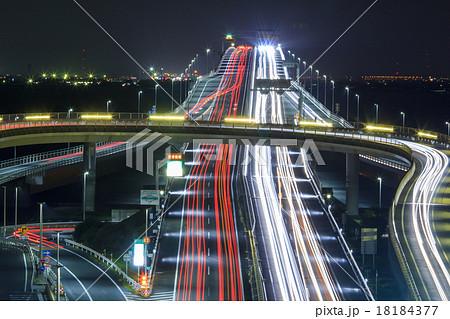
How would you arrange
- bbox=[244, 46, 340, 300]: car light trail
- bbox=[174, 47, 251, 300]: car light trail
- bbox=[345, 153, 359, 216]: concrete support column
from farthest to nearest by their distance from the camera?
bbox=[345, 153, 359, 216]: concrete support column → bbox=[174, 47, 251, 300]: car light trail → bbox=[244, 46, 340, 300]: car light trail

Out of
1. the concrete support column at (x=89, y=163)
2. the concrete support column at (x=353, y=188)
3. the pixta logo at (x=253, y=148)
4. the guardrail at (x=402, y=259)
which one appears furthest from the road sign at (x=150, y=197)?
the guardrail at (x=402, y=259)

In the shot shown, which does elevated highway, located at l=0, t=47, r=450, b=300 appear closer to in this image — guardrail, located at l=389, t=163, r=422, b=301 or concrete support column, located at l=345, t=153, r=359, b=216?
guardrail, located at l=389, t=163, r=422, b=301

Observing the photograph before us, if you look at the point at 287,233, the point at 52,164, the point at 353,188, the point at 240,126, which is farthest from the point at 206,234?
the point at 52,164

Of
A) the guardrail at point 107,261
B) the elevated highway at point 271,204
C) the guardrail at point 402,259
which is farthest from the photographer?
the guardrail at point 107,261

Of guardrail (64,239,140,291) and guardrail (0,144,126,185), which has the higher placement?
guardrail (0,144,126,185)

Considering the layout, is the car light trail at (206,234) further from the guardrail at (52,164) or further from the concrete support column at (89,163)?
the guardrail at (52,164)

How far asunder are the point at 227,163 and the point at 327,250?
95.8 feet

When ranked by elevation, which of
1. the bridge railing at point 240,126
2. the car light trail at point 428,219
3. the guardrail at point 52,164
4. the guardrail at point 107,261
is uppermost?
the bridge railing at point 240,126

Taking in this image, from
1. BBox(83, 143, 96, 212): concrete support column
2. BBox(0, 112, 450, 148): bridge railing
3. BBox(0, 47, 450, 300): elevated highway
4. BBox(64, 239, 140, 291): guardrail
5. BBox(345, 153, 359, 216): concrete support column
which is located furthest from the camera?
BBox(83, 143, 96, 212): concrete support column

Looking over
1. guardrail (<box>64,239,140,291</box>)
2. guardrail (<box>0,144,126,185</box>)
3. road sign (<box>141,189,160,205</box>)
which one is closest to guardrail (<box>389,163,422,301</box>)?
guardrail (<box>64,239,140,291</box>)

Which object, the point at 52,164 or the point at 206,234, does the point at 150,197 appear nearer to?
the point at 206,234

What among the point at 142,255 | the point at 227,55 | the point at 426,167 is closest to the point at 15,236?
the point at 142,255

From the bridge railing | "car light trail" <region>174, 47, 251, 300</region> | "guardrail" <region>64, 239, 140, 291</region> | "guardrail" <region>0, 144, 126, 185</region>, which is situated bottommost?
"guardrail" <region>64, 239, 140, 291</region>

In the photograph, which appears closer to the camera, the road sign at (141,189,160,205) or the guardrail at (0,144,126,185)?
the road sign at (141,189,160,205)
